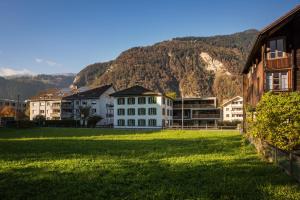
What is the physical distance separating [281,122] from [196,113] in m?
70.3

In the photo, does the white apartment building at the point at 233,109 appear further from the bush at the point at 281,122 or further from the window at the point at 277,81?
the bush at the point at 281,122

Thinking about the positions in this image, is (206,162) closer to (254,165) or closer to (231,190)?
(254,165)

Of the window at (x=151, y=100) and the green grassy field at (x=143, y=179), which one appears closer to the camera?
the green grassy field at (x=143, y=179)

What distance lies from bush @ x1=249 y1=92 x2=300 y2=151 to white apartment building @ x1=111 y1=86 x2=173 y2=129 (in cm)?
5528

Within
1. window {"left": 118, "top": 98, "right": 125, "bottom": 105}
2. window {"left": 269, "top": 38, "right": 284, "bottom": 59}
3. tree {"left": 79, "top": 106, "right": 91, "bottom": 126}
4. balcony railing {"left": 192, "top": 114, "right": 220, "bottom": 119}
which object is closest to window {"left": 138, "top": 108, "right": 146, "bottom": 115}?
window {"left": 118, "top": 98, "right": 125, "bottom": 105}

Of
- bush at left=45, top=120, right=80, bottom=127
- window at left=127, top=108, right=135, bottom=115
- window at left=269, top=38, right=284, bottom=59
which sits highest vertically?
window at left=269, top=38, right=284, bottom=59

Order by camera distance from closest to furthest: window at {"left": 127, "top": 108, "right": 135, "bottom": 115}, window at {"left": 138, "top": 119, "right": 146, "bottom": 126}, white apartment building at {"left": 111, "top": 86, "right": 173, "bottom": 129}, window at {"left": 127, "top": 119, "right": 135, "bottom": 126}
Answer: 1. white apartment building at {"left": 111, "top": 86, "right": 173, "bottom": 129}
2. window at {"left": 138, "top": 119, "right": 146, "bottom": 126}
3. window at {"left": 127, "top": 119, "right": 135, "bottom": 126}
4. window at {"left": 127, "top": 108, "right": 135, "bottom": 115}

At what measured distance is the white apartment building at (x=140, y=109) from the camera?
72.9 meters

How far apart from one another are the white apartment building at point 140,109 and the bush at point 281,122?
181ft

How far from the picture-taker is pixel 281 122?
16562mm

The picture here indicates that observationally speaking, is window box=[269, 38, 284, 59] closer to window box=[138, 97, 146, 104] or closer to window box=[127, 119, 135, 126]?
window box=[138, 97, 146, 104]

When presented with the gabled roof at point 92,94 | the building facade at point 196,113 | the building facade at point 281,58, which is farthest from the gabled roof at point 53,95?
the building facade at point 281,58

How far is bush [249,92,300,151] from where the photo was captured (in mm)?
Result: 15922

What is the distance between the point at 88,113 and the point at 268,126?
237 feet
